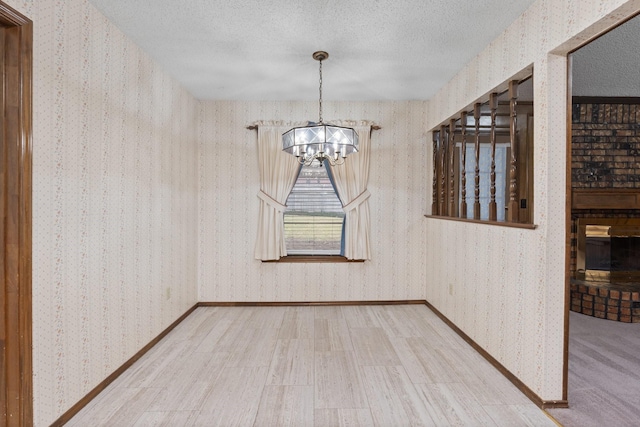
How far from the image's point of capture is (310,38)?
290 cm

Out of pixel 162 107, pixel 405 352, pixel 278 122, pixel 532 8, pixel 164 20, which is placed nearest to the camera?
pixel 532 8

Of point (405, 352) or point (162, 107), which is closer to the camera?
point (405, 352)

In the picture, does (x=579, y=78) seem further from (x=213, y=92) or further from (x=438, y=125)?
(x=213, y=92)

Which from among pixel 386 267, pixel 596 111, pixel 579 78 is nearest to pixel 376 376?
pixel 386 267

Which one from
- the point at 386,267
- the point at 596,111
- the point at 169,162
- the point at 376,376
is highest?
the point at 596,111

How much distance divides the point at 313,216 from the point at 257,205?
74cm

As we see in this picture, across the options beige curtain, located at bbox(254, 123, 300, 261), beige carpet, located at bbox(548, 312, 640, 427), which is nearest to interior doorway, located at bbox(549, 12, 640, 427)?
beige carpet, located at bbox(548, 312, 640, 427)

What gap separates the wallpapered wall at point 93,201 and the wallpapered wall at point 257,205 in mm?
901

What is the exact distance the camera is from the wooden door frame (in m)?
1.80

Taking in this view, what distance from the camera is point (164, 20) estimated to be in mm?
2643

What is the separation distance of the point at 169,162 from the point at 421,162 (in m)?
3.00

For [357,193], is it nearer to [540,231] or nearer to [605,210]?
[540,231]

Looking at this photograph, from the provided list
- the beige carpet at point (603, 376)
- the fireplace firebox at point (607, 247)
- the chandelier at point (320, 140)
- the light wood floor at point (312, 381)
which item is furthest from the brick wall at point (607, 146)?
the chandelier at point (320, 140)

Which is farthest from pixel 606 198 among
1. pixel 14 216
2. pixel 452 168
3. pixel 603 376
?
pixel 14 216
